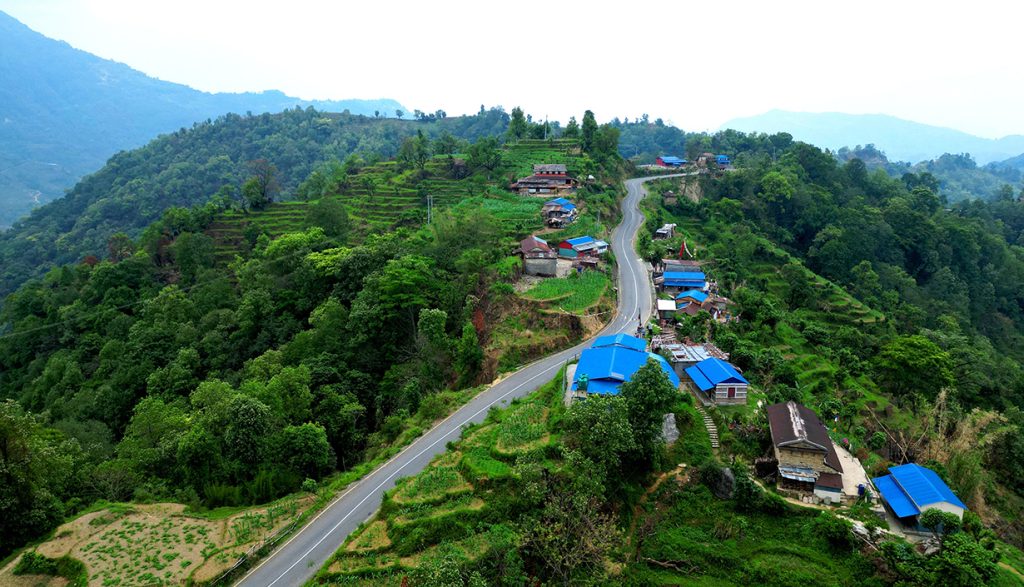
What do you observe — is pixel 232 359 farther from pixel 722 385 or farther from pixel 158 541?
pixel 722 385

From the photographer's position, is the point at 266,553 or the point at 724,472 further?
the point at 724,472

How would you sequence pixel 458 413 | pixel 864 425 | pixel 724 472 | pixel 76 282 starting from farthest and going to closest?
pixel 76 282, pixel 864 425, pixel 458 413, pixel 724 472

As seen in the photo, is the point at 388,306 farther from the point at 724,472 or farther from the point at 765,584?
the point at 765,584

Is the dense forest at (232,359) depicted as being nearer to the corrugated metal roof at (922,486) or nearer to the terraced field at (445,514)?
the terraced field at (445,514)

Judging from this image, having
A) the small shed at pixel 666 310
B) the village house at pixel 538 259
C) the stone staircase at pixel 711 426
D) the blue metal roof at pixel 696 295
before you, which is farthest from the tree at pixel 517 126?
the stone staircase at pixel 711 426

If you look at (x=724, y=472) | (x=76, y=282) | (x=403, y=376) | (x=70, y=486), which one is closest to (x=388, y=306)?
(x=403, y=376)


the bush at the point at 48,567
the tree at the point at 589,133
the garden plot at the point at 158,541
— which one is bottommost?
the bush at the point at 48,567
